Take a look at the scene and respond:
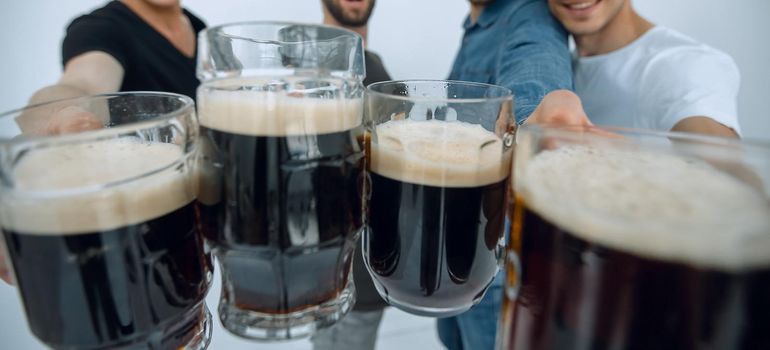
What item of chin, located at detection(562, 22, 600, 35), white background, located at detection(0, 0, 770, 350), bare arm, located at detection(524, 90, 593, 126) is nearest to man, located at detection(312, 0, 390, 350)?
white background, located at detection(0, 0, 770, 350)

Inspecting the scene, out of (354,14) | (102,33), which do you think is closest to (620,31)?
(354,14)

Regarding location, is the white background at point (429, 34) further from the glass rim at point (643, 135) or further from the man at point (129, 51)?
the glass rim at point (643, 135)

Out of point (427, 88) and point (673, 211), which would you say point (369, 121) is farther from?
point (673, 211)

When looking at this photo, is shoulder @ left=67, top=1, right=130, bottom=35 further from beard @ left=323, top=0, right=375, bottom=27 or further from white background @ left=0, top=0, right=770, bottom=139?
beard @ left=323, top=0, right=375, bottom=27

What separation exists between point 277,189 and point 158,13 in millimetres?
1154

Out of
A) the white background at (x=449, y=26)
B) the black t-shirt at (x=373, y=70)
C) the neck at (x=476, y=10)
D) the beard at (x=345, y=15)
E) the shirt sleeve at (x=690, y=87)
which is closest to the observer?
the shirt sleeve at (x=690, y=87)

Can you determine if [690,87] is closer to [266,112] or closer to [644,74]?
[644,74]

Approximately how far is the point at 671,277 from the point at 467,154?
200 mm

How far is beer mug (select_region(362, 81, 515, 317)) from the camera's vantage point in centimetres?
39

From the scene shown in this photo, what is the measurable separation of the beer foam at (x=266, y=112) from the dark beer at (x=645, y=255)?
18 centimetres

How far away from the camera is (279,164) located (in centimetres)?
33

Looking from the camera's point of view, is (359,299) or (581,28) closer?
(359,299)

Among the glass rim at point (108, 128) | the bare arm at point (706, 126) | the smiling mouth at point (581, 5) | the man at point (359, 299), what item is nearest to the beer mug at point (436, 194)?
the glass rim at point (108, 128)

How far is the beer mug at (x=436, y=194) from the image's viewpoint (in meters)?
0.39
